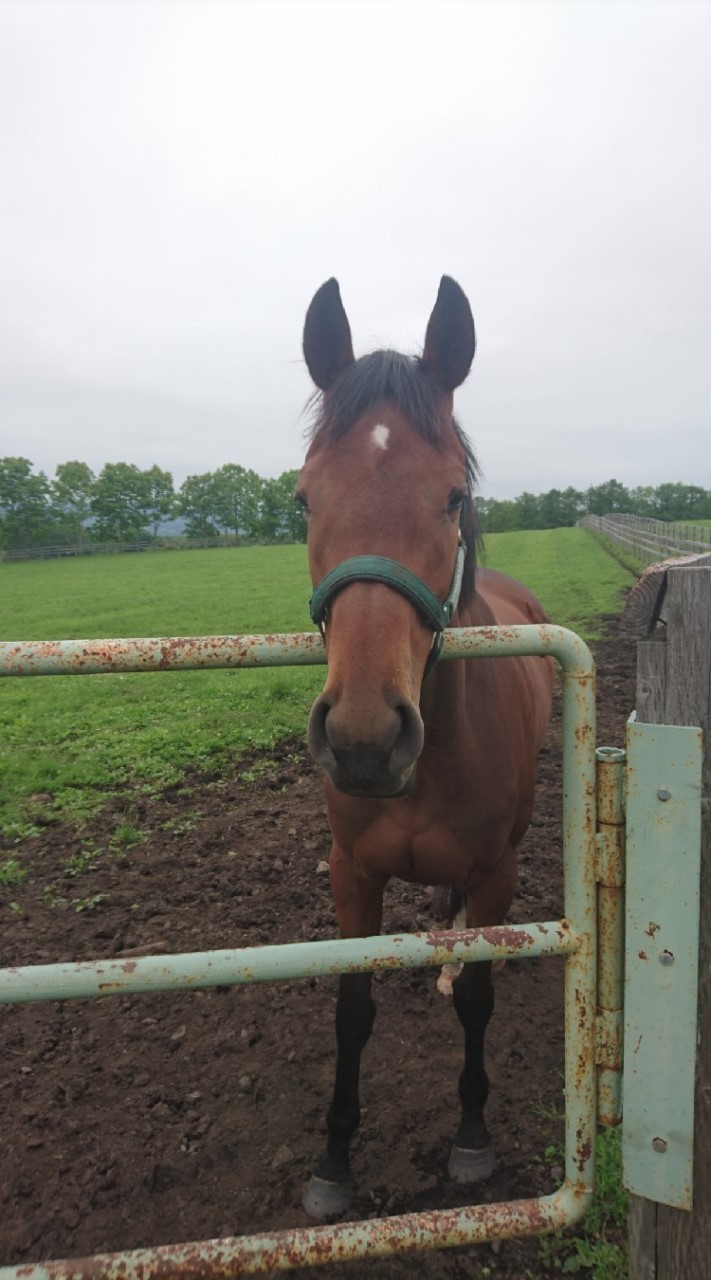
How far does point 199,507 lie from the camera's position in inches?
3383

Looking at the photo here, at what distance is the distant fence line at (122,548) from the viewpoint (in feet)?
190

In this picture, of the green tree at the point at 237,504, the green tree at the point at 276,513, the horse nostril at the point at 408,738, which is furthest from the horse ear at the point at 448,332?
the green tree at the point at 237,504

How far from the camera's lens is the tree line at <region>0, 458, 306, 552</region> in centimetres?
6550

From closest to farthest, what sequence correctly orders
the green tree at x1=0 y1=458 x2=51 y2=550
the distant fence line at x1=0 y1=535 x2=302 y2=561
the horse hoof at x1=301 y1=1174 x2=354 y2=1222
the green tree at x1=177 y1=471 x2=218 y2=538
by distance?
the horse hoof at x1=301 y1=1174 x2=354 y2=1222 → the distant fence line at x1=0 y1=535 x2=302 y2=561 → the green tree at x1=0 y1=458 x2=51 y2=550 → the green tree at x1=177 y1=471 x2=218 y2=538

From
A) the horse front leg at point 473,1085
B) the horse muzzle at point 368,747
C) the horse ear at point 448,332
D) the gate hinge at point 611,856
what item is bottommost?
the horse front leg at point 473,1085

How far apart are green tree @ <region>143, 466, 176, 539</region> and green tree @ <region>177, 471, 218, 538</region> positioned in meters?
1.51

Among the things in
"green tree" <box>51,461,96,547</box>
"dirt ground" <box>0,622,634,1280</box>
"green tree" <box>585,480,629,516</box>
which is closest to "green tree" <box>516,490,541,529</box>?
"green tree" <box>585,480,629,516</box>

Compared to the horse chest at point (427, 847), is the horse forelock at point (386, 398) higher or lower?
higher

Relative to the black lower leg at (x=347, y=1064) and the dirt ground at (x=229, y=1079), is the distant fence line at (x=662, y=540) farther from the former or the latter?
the black lower leg at (x=347, y=1064)

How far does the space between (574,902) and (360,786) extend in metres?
0.52

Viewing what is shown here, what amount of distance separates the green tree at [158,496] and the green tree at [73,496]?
6808 millimetres

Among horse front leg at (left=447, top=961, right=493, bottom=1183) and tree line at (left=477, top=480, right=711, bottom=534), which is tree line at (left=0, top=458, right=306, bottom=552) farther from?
horse front leg at (left=447, top=961, right=493, bottom=1183)

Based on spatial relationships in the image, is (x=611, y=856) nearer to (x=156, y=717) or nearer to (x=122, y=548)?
(x=156, y=717)

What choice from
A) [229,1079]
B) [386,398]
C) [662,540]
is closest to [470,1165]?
[229,1079]
